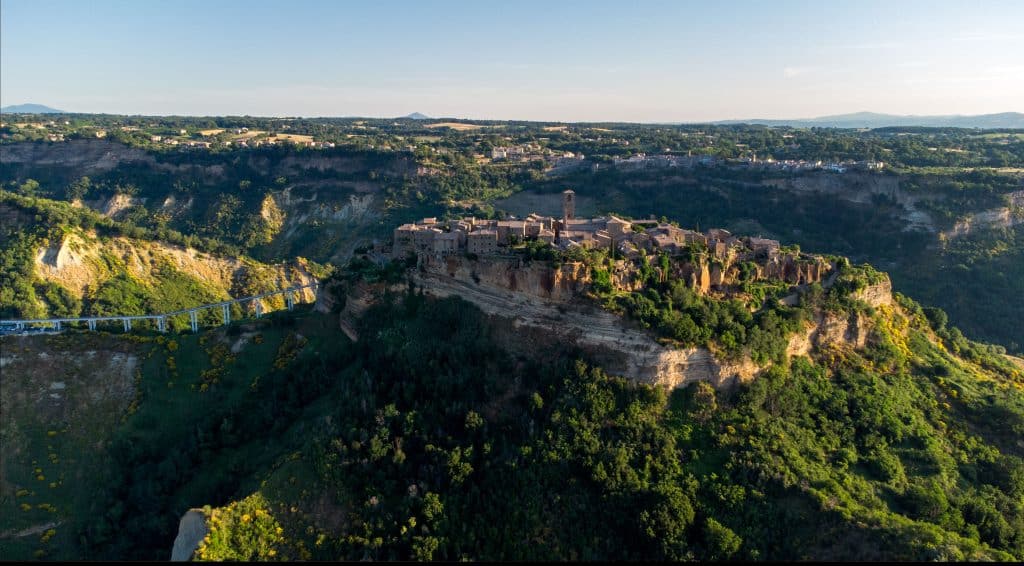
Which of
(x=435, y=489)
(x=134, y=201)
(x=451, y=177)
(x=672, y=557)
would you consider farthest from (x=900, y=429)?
(x=134, y=201)

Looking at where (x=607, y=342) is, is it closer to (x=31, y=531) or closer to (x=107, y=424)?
(x=107, y=424)

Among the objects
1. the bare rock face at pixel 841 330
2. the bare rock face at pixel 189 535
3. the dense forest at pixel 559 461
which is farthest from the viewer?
the bare rock face at pixel 841 330

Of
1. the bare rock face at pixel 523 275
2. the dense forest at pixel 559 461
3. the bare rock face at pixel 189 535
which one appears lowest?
the bare rock face at pixel 189 535

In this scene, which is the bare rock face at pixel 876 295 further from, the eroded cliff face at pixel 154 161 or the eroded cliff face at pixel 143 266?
the eroded cliff face at pixel 154 161

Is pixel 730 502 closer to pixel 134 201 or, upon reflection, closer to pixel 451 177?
pixel 451 177

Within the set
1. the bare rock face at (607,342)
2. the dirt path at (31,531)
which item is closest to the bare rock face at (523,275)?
the bare rock face at (607,342)

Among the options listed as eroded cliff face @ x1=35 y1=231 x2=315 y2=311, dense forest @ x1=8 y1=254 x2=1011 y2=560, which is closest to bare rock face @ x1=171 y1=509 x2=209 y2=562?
dense forest @ x1=8 y1=254 x2=1011 y2=560

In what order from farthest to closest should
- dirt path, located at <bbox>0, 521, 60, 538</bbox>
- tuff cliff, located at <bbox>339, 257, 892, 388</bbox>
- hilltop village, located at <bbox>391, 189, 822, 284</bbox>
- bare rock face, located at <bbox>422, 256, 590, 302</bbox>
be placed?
1. hilltop village, located at <bbox>391, 189, 822, 284</bbox>
2. dirt path, located at <bbox>0, 521, 60, 538</bbox>
3. bare rock face, located at <bbox>422, 256, 590, 302</bbox>
4. tuff cliff, located at <bbox>339, 257, 892, 388</bbox>

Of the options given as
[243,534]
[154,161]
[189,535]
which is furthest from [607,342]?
[154,161]

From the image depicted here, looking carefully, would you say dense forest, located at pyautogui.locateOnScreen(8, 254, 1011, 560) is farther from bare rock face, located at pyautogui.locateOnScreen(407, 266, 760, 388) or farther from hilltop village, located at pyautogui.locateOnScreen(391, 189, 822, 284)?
hilltop village, located at pyautogui.locateOnScreen(391, 189, 822, 284)
